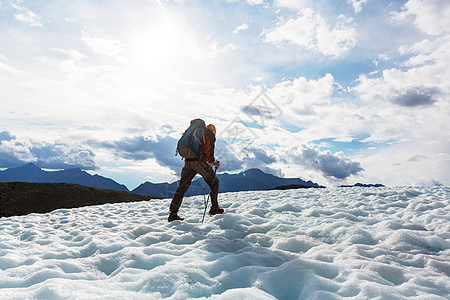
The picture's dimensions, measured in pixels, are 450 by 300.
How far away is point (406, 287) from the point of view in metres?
3.36

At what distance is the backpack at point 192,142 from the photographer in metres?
7.23

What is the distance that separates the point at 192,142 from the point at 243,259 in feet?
12.2

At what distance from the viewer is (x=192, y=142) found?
7.25 m

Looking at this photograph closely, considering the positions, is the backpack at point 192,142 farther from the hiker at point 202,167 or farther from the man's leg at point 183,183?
the man's leg at point 183,183

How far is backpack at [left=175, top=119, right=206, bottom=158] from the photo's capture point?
7227 millimetres

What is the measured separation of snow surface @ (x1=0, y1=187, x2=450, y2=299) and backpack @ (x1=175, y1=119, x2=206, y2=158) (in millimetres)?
1926

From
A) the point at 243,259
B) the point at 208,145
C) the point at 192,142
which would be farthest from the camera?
the point at 208,145

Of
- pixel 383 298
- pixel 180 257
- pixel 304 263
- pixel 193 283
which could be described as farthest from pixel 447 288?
pixel 180 257

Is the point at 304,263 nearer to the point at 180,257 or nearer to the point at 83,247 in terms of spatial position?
the point at 180,257

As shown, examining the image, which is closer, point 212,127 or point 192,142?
point 192,142

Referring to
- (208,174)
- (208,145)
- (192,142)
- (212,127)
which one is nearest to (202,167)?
(208,174)

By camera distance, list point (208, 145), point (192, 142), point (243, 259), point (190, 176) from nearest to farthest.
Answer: point (243, 259), point (192, 142), point (208, 145), point (190, 176)

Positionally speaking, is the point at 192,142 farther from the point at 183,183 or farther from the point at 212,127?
the point at 183,183

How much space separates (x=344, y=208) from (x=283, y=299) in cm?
616
